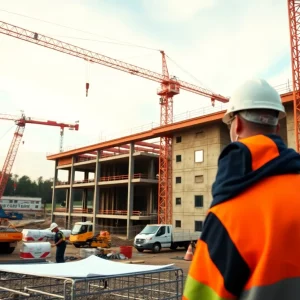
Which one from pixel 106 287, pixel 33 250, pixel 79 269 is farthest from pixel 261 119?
pixel 33 250

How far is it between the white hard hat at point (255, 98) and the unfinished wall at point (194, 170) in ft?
101

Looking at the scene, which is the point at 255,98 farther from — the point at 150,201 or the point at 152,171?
the point at 150,201

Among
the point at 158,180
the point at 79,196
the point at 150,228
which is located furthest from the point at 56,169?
the point at 79,196

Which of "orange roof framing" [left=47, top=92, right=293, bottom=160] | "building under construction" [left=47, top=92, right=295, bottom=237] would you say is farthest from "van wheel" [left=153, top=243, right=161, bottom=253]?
"orange roof framing" [left=47, top=92, right=293, bottom=160]

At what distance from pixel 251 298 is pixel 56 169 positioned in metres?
59.6

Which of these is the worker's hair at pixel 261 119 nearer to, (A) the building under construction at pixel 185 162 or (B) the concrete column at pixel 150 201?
(A) the building under construction at pixel 185 162

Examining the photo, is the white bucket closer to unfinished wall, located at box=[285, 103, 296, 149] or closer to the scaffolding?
the scaffolding

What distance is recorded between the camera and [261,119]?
4.93 ft

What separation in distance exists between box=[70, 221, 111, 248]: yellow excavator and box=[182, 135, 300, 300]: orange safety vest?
27.6 meters

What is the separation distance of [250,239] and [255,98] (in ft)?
2.05

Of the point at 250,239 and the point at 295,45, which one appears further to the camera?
the point at 295,45

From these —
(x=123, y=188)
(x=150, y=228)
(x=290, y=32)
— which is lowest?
(x=150, y=228)

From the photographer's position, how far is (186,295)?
1.23 meters

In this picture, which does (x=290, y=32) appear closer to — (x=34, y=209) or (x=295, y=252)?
(x=295, y=252)
